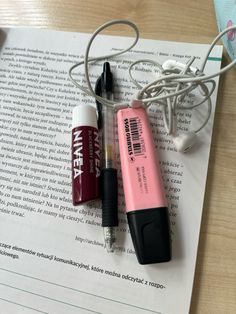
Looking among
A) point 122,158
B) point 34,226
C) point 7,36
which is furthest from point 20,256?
point 7,36

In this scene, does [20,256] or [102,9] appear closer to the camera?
[20,256]

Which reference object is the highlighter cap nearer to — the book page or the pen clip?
the book page

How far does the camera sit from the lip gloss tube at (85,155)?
17.3 inches

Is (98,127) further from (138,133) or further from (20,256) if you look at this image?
(20,256)

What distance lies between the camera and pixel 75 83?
0.52 m

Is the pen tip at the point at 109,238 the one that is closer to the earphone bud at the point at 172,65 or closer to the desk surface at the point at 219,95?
the desk surface at the point at 219,95

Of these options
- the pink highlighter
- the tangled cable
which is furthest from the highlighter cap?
the tangled cable

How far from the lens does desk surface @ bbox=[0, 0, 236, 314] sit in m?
0.40

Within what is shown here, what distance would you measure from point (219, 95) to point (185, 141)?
0.08 meters

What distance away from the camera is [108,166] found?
1.50 ft

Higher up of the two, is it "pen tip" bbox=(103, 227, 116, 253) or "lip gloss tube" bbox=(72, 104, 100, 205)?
"lip gloss tube" bbox=(72, 104, 100, 205)

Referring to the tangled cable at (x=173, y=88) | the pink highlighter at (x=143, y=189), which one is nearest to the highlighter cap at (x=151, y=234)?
the pink highlighter at (x=143, y=189)

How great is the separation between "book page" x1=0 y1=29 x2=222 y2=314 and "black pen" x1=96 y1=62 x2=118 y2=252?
0.01 metres

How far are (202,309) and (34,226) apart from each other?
0.67ft
